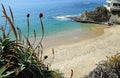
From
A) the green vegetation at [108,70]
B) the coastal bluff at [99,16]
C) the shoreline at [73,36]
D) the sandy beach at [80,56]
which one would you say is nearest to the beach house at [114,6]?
the coastal bluff at [99,16]

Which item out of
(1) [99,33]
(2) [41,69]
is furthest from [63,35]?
(2) [41,69]

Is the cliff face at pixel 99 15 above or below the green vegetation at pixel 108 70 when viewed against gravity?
below

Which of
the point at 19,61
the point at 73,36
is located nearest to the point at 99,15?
the point at 73,36

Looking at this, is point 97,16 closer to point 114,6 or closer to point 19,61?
point 114,6

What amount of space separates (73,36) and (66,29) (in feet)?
22.6

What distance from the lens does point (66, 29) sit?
156 feet

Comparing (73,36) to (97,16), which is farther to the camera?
(97,16)

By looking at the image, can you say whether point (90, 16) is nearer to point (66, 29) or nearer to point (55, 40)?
point (66, 29)

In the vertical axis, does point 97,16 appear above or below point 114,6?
below

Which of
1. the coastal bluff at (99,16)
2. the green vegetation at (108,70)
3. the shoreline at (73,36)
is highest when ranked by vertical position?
the green vegetation at (108,70)

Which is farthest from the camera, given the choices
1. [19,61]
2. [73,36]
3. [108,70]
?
[73,36]

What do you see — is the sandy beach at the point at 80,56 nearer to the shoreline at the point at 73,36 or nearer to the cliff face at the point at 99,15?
the shoreline at the point at 73,36

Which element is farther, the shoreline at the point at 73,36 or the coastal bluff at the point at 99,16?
the coastal bluff at the point at 99,16

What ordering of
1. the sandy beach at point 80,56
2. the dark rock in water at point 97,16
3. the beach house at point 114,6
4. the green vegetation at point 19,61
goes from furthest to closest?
1. the beach house at point 114,6
2. the dark rock in water at point 97,16
3. the sandy beach at point 80,56
4. the green vegetation at point 19,61
